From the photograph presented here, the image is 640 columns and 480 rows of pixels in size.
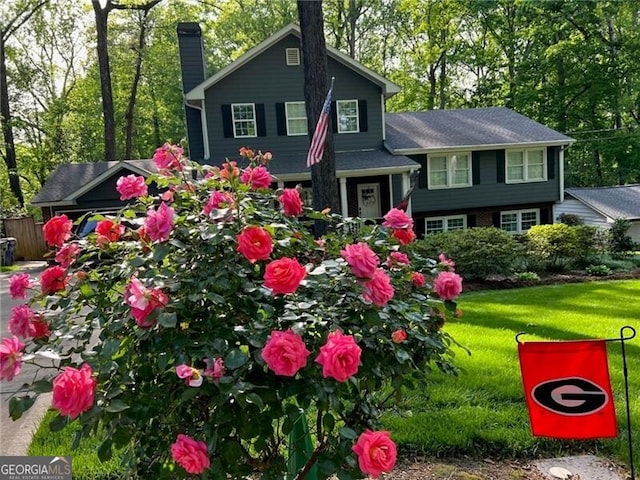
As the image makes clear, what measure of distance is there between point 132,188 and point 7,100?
23.5 m

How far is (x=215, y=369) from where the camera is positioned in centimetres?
137

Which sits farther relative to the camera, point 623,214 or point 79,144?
point 79,144

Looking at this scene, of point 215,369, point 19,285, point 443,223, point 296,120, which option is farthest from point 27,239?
point 215,369

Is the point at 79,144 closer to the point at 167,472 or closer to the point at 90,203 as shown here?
the point at 90,203

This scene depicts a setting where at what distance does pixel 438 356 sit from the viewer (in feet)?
6.14

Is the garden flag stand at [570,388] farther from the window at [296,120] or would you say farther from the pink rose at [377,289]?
the window at [296,120]

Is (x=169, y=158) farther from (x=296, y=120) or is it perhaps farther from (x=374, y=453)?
(x=296, y=120)

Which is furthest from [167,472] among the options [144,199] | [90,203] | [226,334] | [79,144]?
[79,144]

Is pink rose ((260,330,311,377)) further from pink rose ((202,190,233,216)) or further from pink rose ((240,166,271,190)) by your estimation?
pink rose ((240,166,271,190))

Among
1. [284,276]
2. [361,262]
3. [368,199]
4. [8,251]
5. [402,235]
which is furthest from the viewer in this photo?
[368,199]

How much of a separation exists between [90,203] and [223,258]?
15.1m

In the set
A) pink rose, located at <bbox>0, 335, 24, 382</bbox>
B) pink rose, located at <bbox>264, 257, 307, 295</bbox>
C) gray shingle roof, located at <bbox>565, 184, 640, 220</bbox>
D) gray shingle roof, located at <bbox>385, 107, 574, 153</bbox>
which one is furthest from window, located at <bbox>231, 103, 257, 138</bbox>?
pink rose, located at <bbox>264, 257, 307, 295</bbox>

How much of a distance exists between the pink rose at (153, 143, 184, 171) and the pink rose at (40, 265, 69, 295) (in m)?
0.56

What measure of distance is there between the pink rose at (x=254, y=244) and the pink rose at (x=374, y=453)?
627 mm
